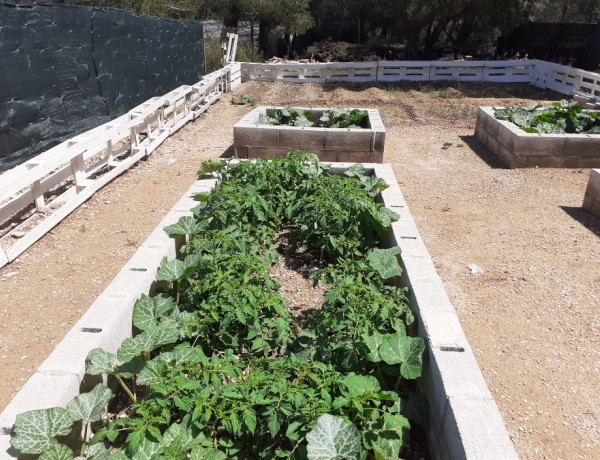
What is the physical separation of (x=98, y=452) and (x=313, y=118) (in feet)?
24.1

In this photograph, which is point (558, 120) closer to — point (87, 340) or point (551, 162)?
point (551, 162)

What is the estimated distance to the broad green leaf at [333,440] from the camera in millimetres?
2221

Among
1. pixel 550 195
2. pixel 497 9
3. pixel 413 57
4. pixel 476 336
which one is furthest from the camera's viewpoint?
pixel 413 57

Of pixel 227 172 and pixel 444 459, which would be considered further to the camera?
pixel 227 172

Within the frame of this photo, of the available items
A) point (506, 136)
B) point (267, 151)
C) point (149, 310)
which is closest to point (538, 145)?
point (506, 136)

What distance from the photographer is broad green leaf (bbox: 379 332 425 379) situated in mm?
2719

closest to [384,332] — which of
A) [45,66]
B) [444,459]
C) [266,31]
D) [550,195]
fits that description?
[444,459]

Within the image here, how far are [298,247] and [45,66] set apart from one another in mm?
5499

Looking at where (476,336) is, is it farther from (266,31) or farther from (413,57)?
(266,31)

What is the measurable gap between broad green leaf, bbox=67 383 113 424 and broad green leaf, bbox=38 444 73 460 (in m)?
0.19

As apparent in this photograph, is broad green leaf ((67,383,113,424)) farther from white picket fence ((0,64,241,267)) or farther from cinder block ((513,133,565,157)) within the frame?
cinder block ((513,133,565,157))

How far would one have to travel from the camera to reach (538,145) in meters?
7.85

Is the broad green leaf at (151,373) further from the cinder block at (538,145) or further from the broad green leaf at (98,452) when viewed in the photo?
the cinder block at (538,145)

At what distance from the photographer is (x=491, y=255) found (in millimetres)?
5109
